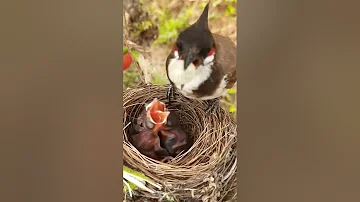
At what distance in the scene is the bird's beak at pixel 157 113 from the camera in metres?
1.19

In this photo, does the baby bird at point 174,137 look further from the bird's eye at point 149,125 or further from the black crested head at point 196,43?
the black crested head at point 196,43

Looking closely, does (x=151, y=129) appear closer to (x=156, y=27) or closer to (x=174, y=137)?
(x=174, y=137)

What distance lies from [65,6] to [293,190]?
2.75 feet

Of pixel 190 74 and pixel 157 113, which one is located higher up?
pixel 190 74

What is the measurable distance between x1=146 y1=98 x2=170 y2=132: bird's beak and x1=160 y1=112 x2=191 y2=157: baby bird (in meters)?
0.01

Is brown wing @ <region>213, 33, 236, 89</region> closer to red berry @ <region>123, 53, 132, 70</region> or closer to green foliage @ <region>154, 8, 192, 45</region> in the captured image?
green foliage @ <region>154, 8, 192, 45</region>

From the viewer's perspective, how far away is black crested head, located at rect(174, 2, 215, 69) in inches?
47.3

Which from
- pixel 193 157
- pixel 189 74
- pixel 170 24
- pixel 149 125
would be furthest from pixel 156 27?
pixel 193 157

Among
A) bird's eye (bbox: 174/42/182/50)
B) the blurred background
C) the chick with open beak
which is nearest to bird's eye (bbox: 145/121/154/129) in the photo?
the chick with open beak

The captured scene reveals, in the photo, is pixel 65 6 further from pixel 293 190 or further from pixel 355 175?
pixel 355 175

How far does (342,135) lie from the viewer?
4.11 ft

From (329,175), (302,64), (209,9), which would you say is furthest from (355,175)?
(209,9)

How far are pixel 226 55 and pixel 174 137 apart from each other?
0.28 m

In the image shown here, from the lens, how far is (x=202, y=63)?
3.96 ft
